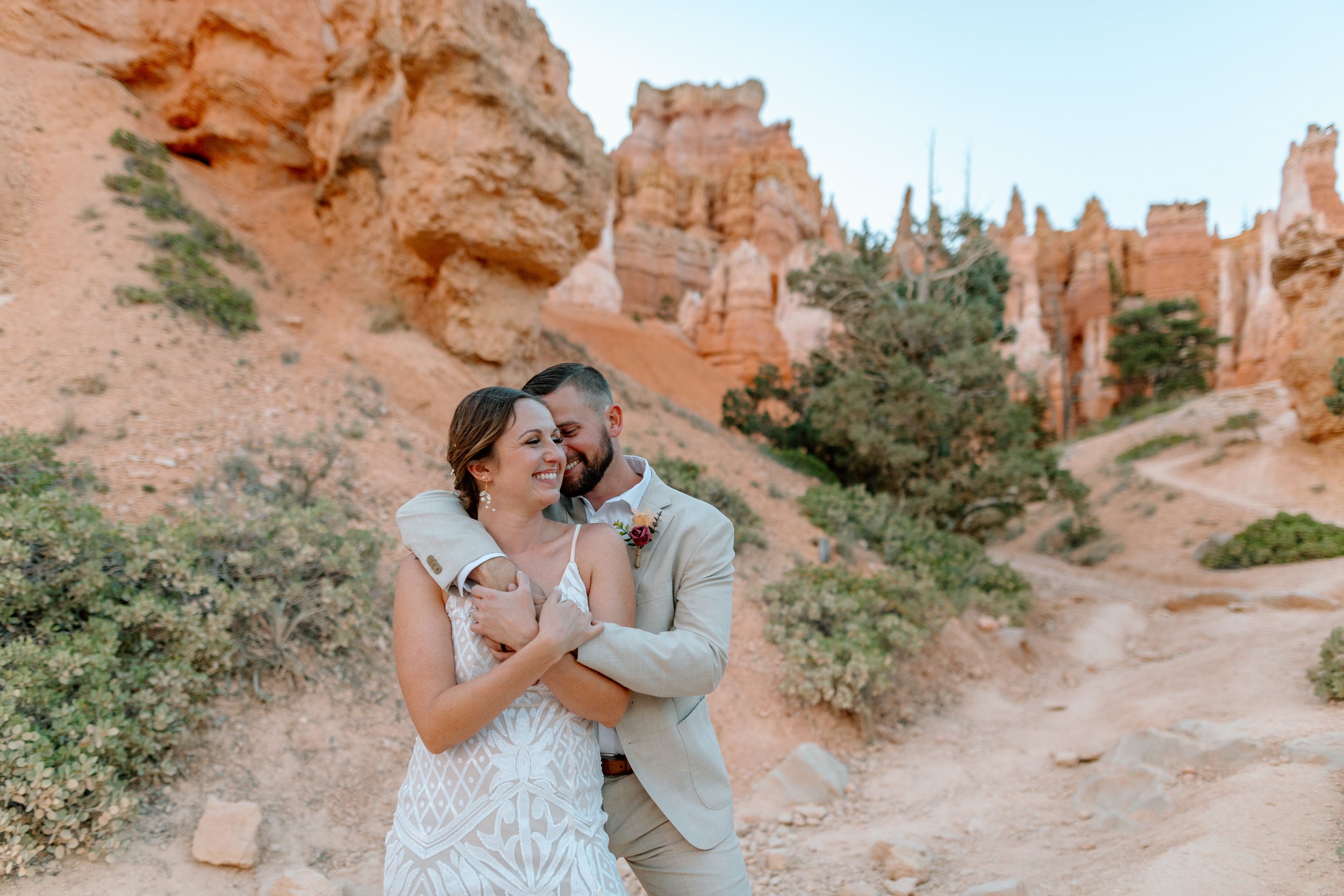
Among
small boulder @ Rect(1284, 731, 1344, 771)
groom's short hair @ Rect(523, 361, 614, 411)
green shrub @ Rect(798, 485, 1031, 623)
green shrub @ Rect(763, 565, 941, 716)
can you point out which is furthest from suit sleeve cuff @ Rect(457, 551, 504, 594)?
green shrub @ Rect(798, 485, 1031, 623)

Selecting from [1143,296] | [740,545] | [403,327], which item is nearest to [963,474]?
[740,545]

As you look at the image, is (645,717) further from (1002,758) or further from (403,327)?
(403,327)

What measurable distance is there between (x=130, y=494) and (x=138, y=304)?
3.64m

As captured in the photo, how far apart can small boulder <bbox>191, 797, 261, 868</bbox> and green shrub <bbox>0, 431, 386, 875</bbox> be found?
0.30 meters

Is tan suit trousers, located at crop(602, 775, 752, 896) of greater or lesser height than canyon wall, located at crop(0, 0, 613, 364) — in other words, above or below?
below

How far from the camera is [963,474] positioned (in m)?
11.4

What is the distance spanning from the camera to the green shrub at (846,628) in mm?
5668

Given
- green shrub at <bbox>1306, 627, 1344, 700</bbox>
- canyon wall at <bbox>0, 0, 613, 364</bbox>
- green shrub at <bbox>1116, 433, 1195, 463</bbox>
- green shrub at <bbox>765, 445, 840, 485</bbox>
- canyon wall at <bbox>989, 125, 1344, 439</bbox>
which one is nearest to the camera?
green shrub at <bbox>1306, 627, 1344, 700</bbox>

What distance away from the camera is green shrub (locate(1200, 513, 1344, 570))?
10.6 m

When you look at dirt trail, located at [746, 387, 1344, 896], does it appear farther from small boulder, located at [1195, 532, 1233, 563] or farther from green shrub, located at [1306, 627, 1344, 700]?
small boulder, located at [1195, 532, 1233, 563]

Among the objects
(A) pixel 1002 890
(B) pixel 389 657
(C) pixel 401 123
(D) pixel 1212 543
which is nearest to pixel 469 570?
(A) pixel 1002 890

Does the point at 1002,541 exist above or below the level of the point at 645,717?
below

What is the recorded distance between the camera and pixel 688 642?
5.30 ft

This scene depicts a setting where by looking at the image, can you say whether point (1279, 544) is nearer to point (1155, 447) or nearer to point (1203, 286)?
point (1155, 447)
